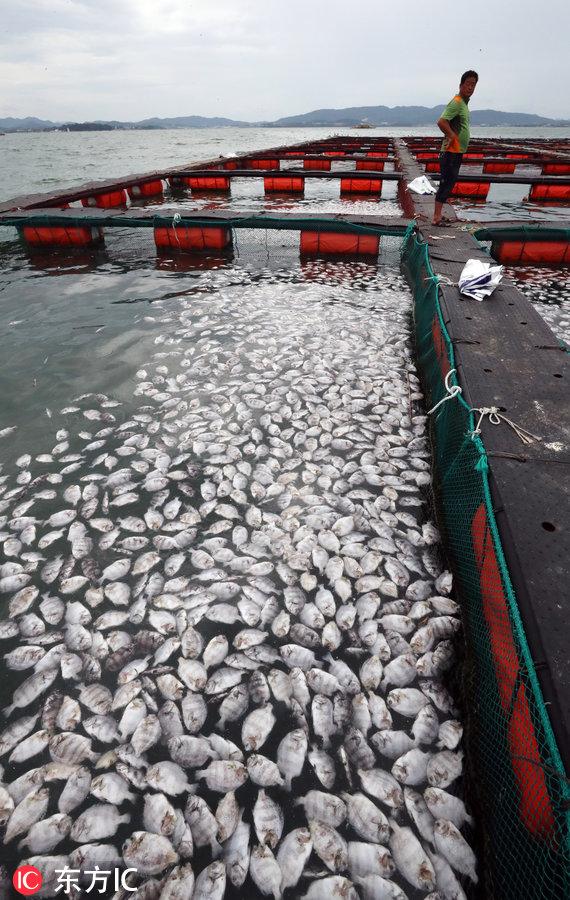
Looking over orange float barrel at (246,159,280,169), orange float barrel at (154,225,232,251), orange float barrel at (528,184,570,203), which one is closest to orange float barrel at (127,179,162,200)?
orange float barrel at (246,159,280,169)

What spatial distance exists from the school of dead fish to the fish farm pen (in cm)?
2

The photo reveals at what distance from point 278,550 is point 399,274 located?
8890 millimetres

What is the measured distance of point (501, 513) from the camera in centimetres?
290

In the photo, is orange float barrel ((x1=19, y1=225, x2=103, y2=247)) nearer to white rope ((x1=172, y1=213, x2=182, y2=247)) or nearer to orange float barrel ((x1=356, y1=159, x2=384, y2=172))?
white rope ((x1=172, y1=213, x2=182, y2=247))

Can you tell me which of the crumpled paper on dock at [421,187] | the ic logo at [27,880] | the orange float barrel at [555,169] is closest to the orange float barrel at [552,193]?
the orange float barrel at [555,169]

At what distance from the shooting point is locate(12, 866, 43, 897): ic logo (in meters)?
2.08

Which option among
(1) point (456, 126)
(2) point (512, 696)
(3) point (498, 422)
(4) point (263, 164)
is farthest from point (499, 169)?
(2) point (512, 696)

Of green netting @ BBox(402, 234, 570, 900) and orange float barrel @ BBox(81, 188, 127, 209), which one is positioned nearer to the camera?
green netting @ BBox(402, 234, 570, 900)

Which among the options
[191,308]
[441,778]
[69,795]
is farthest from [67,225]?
[441,778]

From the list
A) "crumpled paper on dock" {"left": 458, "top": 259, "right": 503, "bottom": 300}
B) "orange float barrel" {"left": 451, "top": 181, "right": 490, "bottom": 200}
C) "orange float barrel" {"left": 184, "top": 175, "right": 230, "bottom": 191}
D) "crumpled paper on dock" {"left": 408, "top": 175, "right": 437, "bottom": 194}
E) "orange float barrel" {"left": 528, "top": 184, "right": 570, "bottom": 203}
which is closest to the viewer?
"crumpled paper on dock" {"left": 458, "top": 259, "right": 503, "bottom": 300}

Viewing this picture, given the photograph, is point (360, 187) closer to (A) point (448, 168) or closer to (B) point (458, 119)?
(A) point (448, 168)

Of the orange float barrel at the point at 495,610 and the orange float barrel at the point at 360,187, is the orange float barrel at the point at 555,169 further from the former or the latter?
the orange float barrel at the point at 495,610

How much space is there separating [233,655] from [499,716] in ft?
5.50

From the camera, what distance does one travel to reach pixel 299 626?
3.16 m
